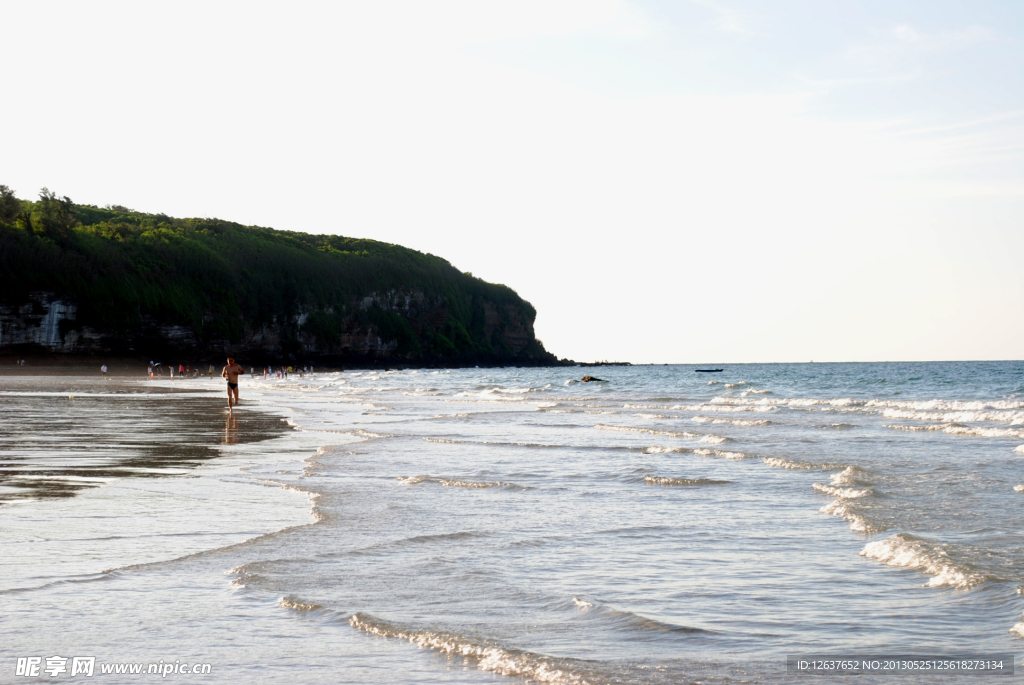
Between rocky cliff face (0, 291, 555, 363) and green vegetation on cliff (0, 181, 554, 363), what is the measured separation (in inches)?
9.8

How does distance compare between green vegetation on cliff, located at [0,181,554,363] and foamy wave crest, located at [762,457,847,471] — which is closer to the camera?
foamy wave crest, located at [762,457,847,471]

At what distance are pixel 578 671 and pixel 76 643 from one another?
2.40 meters

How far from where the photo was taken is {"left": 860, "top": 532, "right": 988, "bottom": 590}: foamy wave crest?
18.2 feet

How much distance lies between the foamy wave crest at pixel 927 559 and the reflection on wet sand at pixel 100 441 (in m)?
7.43

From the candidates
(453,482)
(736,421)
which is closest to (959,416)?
(736,421)

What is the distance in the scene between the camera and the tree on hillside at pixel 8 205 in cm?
10112

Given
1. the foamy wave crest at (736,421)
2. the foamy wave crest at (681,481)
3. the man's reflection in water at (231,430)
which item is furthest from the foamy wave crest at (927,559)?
the foamy wave crest at (736,421)

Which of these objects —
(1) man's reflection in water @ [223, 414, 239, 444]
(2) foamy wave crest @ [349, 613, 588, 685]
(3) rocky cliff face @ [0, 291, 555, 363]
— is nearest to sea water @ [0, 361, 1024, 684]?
(2) foamy wave crest @ [349, 613, 588, 685]

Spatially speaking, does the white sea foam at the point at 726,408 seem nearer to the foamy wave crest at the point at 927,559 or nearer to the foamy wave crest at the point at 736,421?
the foamy wave crest at the point at 736,421

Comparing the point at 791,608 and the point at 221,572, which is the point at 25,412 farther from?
the point at 791,608

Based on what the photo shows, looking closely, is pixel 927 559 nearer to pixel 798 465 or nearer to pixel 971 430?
pixel 798 465

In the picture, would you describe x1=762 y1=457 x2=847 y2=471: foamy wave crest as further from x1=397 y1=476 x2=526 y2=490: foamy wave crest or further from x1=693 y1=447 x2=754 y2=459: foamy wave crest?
x1=397 y1=476 x2=526 y2=490: foamy wave crest

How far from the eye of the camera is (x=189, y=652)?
3.98 metres

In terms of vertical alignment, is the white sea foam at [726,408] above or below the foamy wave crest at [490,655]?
below
